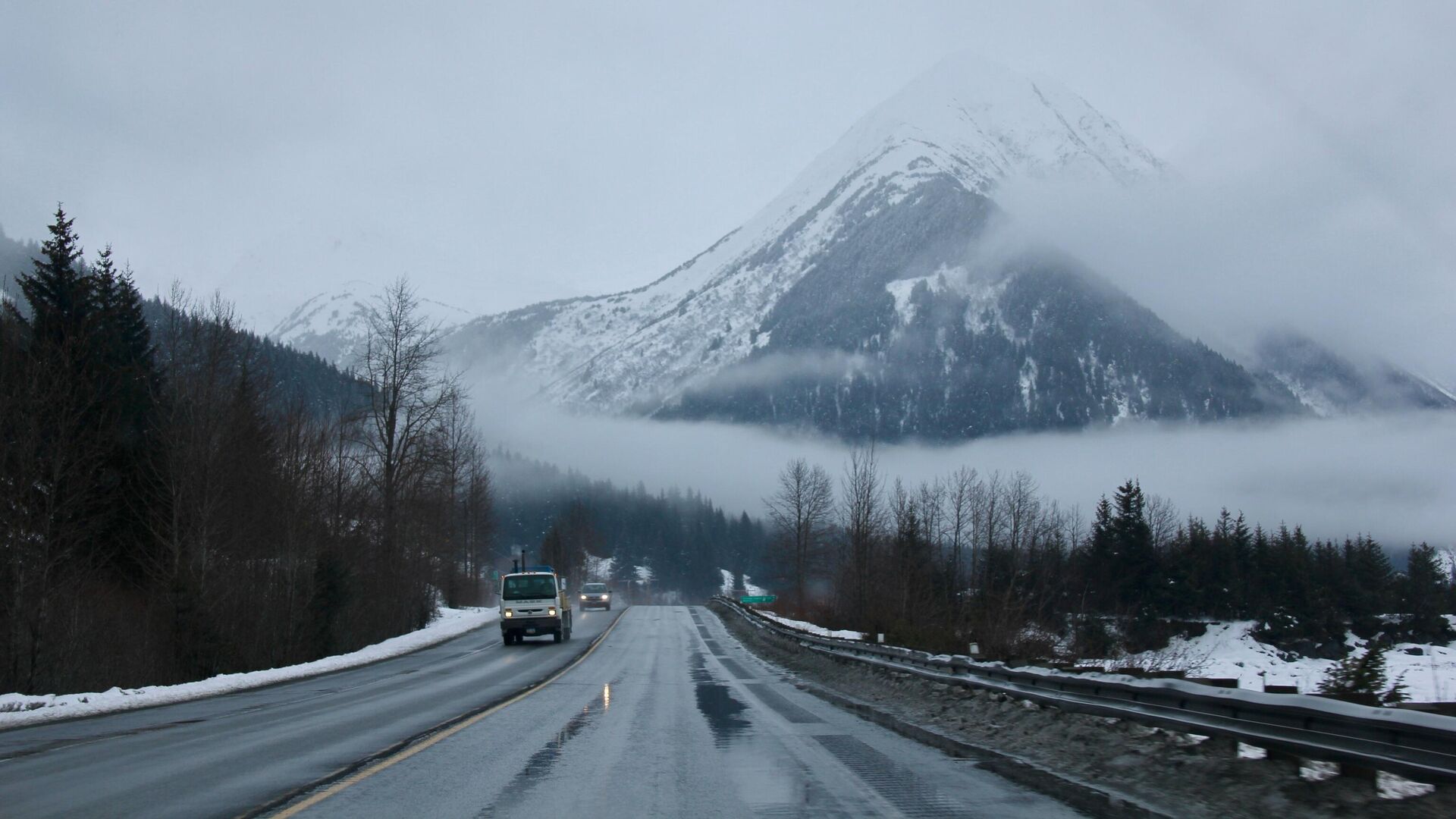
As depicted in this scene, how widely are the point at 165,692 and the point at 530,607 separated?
18310 millimetres

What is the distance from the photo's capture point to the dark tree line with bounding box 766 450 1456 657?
4131cm

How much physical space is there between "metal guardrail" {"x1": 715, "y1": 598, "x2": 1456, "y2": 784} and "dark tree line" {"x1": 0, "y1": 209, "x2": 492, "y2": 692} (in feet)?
67.9

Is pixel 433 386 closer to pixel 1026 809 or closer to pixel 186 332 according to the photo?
pixel 186 332

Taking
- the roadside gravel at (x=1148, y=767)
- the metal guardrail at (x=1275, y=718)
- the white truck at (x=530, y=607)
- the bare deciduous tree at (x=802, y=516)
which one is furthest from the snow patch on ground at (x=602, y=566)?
the metal guardrail at (x=1275, y=718)

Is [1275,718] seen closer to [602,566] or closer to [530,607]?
[530,607]

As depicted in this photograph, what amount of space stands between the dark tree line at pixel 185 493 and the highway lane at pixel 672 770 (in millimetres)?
12705

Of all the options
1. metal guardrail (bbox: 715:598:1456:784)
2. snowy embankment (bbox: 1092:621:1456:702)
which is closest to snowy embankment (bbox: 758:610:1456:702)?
snowy embankment (bbox: 1092:621:1456:702)

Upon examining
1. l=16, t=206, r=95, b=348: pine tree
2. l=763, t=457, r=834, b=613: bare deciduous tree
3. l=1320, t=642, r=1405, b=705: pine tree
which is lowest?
l=1320, t=642, r=1405, b=705: pine tree

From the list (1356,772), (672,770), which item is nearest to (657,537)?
(672,770)

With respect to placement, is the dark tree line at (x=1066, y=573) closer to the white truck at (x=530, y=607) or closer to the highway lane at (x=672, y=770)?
the highway lane at (x=672, y=770)

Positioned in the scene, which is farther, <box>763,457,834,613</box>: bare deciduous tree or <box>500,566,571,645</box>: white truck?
<box>763,457,834,613</box>: bare deciduous tree

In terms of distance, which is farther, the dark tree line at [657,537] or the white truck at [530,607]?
the dark tree line at [657,537]

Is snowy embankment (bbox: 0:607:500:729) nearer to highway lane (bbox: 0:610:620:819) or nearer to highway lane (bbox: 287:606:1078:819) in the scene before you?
highway lane (bbox: 0:610:620:819)

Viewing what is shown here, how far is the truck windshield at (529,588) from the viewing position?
125ft
